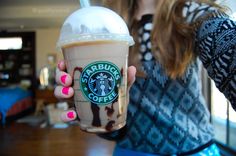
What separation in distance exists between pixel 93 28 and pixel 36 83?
7.91m

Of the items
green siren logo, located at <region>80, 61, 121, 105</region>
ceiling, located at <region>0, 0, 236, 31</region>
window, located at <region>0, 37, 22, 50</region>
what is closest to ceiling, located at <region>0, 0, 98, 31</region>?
ceiling, located at <region>0, 0, 236, 31</region>

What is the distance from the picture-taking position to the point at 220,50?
0.55m

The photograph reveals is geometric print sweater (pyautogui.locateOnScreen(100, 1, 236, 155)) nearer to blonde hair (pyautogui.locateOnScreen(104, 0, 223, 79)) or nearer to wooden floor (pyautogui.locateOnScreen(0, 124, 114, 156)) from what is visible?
blonde hair (pyautogui.locateOnScreen(104, 0, 223, 79))

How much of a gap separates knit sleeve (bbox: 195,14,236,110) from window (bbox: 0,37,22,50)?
8416 mm

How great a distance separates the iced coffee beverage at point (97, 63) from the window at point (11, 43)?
27.8 feet

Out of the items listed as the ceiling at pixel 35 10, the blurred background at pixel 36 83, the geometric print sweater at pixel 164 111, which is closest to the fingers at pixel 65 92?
the geometric print sweater at pixel 164 111

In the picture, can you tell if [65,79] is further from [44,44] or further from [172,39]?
[44,44]

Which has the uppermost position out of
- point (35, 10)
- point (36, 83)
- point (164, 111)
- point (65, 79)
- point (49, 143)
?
point (35, 10)

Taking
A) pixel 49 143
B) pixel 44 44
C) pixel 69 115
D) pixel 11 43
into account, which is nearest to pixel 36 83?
pixel 44 44

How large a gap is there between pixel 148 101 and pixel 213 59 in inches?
8.6

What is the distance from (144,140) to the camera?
75 cm

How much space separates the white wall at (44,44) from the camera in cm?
804

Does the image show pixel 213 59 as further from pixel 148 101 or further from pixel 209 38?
pixel 148 101

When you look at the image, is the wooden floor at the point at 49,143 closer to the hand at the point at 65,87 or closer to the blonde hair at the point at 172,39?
the blonde hair at the point at 172,39
